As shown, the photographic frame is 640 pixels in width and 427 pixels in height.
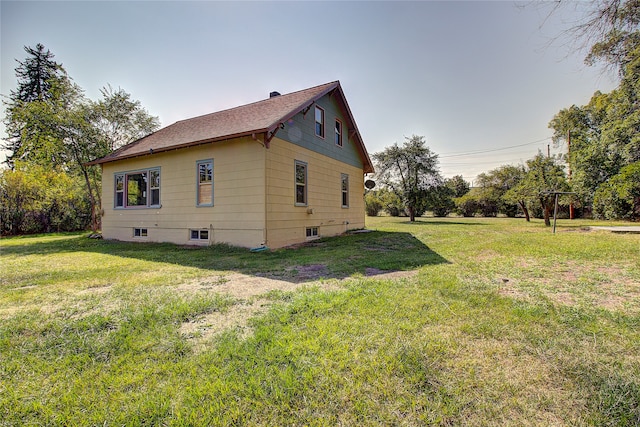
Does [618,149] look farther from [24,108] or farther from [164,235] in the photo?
[24,108]

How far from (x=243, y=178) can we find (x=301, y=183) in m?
2.22

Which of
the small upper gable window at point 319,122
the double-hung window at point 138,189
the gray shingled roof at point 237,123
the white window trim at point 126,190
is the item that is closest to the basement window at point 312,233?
the small upper gable window at point 319,122

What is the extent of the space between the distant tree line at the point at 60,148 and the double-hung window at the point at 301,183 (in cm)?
1008

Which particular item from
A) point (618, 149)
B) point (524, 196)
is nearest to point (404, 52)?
point (524, 196)

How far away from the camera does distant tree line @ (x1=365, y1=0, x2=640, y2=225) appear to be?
403cm

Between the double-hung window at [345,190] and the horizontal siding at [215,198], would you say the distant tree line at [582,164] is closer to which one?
the horizontal siding at [215,198]

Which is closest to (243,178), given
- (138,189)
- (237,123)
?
(237,123)

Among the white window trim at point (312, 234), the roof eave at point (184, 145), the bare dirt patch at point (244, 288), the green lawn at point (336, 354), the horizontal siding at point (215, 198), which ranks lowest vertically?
the bare dirt patch at point (244, 288)

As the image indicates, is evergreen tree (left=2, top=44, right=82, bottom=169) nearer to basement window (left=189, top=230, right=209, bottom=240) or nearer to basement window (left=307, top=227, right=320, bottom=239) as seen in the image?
basement window (left=189, top=230, right=209, bottom=240)

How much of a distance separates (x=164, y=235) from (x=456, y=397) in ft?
35.7

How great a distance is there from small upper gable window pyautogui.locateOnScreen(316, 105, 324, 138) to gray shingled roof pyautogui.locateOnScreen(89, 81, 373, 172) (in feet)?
2.45

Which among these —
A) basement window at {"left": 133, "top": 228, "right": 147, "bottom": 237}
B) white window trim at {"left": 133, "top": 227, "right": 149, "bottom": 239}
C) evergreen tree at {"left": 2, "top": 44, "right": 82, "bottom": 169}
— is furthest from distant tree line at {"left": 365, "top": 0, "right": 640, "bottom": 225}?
evergreen tree at {"left": 2, "top": 44, "right": 82, "bottom": 169}

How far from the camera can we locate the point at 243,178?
27.9ft

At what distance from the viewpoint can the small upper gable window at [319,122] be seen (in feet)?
35.9
